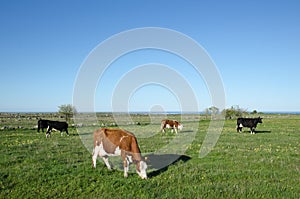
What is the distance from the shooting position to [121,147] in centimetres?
1069

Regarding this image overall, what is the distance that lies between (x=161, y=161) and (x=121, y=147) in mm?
3033

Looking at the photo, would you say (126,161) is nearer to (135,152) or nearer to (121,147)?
(135,152)

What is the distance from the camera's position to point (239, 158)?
13844 millimetres

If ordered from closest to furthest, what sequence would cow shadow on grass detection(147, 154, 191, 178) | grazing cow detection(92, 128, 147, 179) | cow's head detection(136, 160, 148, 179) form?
1. cow's head detection(136, 160, 148, 179)
2. grazing cow detection(92, 128, 147, 179)
3. cow shadow on grass detection(147, 154, 191, 178)

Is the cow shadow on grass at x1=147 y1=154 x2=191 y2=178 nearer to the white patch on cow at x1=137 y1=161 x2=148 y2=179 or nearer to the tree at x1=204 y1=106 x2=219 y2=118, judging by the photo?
the white patch on cow at x1=137 y1=161 x2=148 y2=179

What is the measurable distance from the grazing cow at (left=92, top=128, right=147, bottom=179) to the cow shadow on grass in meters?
0.69

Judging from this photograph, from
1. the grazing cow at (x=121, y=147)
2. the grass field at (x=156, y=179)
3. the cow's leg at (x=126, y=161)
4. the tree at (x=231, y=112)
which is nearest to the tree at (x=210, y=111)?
the tree at (x=231, y=112)

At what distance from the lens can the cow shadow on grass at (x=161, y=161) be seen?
11016mm

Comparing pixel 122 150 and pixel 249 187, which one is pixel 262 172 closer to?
pixel 249 187

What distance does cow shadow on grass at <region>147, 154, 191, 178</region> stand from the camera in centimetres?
1102

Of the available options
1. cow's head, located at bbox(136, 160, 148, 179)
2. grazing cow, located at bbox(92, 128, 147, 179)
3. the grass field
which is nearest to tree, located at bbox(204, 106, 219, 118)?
the grass field

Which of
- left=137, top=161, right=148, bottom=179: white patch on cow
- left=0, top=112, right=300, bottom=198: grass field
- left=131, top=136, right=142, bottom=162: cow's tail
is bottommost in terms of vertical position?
left=0, top=112, right=300, bottom=198: grass field

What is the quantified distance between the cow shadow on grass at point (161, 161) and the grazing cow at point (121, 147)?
688 mm

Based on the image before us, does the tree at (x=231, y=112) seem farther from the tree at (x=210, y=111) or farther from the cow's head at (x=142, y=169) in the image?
the cow's head at (x=142, y=169)
